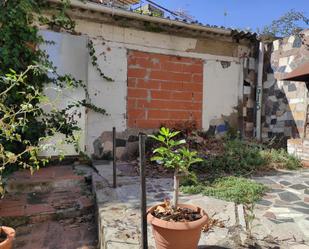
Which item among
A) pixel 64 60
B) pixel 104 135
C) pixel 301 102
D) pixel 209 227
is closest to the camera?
pixel 209 227

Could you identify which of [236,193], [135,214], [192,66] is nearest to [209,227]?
[135,214]

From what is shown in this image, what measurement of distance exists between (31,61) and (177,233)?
4005mm

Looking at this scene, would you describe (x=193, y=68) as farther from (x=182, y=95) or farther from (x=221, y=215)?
(x=221, y=215)

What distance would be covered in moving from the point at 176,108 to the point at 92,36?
2.32 meters

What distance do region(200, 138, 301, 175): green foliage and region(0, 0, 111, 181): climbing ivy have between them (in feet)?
7.92

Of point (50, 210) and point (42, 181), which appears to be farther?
point (42, 181)

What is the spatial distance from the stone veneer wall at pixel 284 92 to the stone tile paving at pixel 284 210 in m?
2.04

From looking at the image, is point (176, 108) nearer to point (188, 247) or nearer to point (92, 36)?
point (92, 36)

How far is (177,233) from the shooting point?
2.38 metres

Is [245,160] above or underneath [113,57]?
underneath

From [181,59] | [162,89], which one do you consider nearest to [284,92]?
[181,59]

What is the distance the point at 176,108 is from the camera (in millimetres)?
7047

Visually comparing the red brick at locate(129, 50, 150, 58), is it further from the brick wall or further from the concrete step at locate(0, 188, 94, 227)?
the concrete step at locate(0, 188, 94, 227)

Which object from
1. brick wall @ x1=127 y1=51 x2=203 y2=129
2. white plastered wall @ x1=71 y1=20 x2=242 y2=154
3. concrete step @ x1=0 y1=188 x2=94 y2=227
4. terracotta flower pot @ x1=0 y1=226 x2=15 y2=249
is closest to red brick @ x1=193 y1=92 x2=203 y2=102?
brick wall @ x1=127 y1=51 x2=203 y2=129
